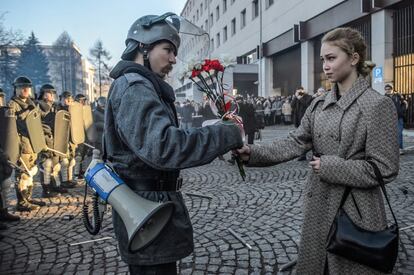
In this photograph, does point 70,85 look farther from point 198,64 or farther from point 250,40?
point 198,64

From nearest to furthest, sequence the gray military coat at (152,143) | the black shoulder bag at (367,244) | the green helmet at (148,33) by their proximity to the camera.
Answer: the gray military coat at (152,143) < the green helmet at (148,33) < the black shoulder bag at (367,244)

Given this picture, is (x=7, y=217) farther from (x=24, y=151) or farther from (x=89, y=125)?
(x=89, y=125)

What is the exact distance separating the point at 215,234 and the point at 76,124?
4670mm

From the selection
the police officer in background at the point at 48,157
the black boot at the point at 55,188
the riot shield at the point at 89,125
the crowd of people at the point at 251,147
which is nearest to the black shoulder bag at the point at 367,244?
the crowd of people at the point at 251,147

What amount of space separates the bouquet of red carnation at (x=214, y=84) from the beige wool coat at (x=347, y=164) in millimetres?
336

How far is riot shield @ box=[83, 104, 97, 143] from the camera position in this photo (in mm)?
8547

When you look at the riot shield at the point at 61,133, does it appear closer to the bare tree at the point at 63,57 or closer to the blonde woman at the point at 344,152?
the blonde woman at the point at 344,152

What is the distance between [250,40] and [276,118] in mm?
Result: 10712

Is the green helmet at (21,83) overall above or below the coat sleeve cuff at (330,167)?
above

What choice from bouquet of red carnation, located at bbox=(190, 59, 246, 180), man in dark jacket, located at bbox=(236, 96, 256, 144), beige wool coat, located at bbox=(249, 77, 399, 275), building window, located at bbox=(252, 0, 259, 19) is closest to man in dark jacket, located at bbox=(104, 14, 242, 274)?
bouquet of red carnation, located at bbox=(190, 59, 246, 180)

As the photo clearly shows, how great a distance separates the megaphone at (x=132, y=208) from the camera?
5.33ft

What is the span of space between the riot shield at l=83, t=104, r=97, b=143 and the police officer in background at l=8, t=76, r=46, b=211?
7.16 feet

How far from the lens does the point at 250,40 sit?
32094 millimetres

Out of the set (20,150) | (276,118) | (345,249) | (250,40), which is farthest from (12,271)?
(250,40)
